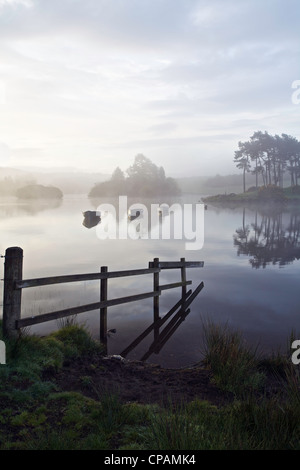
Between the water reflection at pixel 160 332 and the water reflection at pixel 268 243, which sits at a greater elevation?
the water reflection at pixel 268 243

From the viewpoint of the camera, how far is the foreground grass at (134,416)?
15.5ft

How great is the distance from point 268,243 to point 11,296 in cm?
3063

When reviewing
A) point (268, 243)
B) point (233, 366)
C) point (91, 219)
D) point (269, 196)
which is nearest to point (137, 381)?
point (233, 366)

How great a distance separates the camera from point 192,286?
61.1 ft

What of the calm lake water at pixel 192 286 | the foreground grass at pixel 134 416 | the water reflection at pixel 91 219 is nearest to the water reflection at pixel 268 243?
the calm lake water at pixel 192 286

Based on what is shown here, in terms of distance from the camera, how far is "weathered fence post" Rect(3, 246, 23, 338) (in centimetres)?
837

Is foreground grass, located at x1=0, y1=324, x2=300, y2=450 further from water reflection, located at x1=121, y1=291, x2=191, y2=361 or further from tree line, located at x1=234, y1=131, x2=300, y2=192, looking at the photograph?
tree line, located at x1=234, y1=131, x2=300, y2=192

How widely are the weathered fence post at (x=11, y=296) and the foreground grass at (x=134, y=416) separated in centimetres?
33

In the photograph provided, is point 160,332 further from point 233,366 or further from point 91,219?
point 91,219

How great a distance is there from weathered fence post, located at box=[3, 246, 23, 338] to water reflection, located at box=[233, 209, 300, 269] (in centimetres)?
1893

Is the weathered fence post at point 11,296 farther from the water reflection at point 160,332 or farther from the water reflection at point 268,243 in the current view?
the water reflection at point 268,243

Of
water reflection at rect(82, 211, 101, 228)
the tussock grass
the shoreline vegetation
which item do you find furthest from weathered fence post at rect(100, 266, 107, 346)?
the shoreline vegetation

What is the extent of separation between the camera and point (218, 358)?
8391 mm
